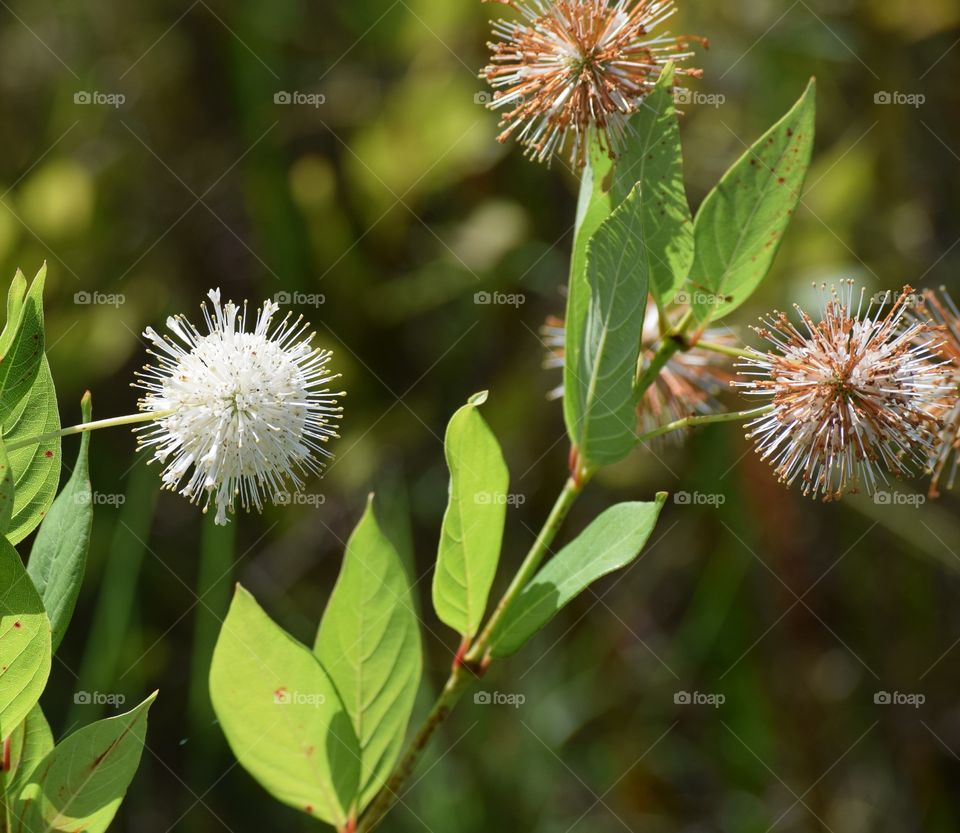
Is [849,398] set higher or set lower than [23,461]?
higher

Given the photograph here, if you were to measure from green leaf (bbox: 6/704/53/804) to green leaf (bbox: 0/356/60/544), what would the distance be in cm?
21

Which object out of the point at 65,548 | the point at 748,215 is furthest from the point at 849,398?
the point at 65,548

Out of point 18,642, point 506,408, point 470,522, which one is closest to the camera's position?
point 18,642

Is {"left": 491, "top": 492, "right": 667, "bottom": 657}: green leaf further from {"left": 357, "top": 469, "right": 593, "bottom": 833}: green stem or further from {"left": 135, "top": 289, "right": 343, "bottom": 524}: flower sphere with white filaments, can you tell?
{"left": 135, "top": 289, "right": 343, "bottom": 524}: flower sphere with white filaments

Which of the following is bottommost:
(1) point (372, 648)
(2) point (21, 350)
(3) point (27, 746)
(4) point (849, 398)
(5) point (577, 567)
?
(3) point (27, 746)

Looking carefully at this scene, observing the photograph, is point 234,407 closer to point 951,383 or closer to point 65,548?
point 65,548

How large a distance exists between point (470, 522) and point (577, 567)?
0.14 meters

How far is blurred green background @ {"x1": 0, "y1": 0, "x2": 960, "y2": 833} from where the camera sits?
322cm

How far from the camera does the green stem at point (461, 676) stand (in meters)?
1.21

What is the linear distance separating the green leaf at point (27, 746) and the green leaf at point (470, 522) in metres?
0.46

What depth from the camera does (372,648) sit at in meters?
1.31

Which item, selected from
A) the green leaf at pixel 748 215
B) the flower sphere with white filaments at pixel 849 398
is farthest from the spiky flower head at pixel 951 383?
the green leaf at pixel 748 215

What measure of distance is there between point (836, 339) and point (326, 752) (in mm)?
798

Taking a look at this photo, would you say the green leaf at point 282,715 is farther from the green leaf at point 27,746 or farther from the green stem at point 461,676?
the green leaf at point 27,746
